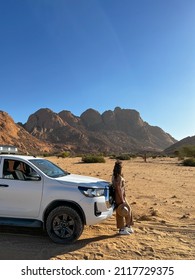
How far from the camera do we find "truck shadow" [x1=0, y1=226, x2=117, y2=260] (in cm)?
597

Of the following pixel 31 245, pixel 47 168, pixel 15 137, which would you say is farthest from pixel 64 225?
pixel 15 137

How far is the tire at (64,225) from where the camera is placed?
6.54 meters

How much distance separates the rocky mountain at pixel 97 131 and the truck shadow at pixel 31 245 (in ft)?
334

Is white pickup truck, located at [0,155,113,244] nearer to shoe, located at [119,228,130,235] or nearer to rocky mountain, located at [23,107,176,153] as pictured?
shoe, located at [119,228,130,235]

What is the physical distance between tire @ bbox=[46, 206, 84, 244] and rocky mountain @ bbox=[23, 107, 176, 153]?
102827 mm

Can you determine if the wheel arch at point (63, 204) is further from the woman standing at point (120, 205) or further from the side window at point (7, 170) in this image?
the side window at point (7, 170)

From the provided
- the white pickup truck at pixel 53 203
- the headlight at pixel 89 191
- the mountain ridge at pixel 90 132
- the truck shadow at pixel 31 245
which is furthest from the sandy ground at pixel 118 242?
the mountain ridge at pixel 90 132

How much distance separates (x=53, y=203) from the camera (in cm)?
664

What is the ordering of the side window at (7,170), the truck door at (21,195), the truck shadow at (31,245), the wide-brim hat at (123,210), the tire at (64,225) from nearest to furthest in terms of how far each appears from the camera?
the truck shadow at (31,245), the tire at (64,225), the truck door at (21,195), the side window at (7,170), the wide-brim hat at (123,210)

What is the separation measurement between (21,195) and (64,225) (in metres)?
1.13

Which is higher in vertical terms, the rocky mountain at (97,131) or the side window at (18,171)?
the rocky mountain at (97,131)

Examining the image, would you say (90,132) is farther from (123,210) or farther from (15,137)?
(123,210)

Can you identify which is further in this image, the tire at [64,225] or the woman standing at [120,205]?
the woman standing at [120,205]

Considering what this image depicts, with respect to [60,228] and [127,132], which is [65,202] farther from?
[127,132]
